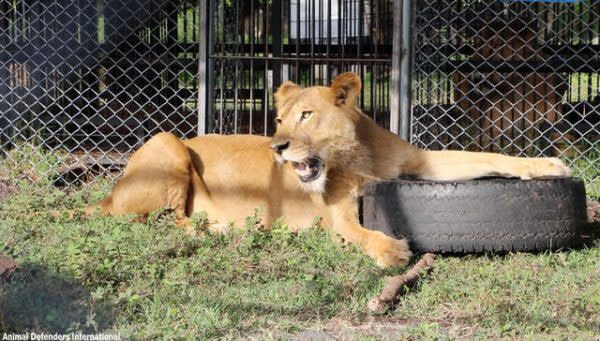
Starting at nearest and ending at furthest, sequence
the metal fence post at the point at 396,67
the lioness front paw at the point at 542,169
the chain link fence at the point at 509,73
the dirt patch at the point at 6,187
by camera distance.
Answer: the lioness front paw at the point at 542,169 < the metal fence post at the point at 396,67 < the dirt patch at the point at 6,187 < the chain link fence at the point at 509,73

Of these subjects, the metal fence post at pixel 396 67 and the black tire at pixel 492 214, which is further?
the metal fence post at pixel 396 67

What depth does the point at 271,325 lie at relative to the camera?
3643mm

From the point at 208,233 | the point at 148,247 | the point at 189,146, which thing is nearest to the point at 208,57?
the point at 189,146

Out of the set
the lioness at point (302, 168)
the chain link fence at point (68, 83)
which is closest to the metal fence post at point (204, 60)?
the chain link fence at point (68, 83)

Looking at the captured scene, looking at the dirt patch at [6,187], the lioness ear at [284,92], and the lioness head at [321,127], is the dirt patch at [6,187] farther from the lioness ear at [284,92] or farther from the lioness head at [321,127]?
the lioness head at [321,127]

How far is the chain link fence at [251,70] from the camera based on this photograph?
7.12m

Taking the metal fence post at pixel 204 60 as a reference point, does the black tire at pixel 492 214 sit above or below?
below

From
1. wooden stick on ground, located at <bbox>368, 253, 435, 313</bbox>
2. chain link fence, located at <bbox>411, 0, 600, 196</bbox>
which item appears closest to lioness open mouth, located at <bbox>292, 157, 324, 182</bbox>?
wooden stick on ground, located at <bbox>368, 253, 435, 313</bbox>

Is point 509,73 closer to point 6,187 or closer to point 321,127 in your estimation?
point 321,127

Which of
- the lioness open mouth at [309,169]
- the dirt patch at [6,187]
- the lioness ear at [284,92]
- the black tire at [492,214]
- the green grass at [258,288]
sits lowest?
the green grass at [258,288]

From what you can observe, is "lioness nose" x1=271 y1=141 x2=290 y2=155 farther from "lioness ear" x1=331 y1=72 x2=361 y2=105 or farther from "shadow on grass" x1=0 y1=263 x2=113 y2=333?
"shadow on grass" x1=0 y1=263 x2=113 y2=333

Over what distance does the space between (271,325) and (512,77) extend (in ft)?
19.4

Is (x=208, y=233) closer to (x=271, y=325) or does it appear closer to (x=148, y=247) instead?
(x=148, y=247)

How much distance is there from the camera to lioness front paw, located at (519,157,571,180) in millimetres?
4980
